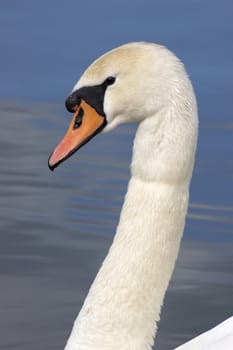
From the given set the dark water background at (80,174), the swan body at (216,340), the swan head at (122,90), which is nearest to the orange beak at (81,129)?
the swan head at (122,90)

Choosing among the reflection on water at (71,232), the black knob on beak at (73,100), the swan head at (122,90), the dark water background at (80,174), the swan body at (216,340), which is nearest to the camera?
the swan head at (122,90)

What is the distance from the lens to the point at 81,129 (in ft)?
16.3

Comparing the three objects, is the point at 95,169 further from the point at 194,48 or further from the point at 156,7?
the point at 156,7

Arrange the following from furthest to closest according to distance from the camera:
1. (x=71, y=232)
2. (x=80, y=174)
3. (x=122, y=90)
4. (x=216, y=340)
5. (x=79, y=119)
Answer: (x=80, y=174)
(x=71, y=232)
(x=216, y=340)
(x=79, y=119)
(x=122, y=90)

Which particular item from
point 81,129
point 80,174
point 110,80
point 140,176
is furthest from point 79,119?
point 80,174

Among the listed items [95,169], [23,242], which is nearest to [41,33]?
[95,169]

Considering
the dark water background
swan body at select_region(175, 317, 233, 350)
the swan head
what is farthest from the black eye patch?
the dark water background

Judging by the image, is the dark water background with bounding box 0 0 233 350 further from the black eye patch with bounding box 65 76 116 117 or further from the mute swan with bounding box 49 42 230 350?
the black eye patch with bounding box 65 76 116 117

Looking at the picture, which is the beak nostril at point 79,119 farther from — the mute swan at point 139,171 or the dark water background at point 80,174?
the dark water background at point 80,174

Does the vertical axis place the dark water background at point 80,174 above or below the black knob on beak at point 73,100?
below

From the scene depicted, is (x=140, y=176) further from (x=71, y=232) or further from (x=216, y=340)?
(x=71, y=232)

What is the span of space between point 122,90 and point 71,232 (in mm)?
2853

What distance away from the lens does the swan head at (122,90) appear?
15.8 feet

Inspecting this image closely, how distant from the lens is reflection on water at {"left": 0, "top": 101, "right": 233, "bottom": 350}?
6840mm
